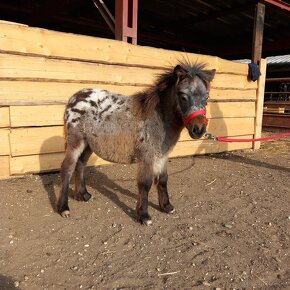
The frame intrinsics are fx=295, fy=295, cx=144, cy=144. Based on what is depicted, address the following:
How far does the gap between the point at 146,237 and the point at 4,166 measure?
2.75 meters

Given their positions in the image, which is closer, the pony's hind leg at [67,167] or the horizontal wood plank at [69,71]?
the pony's hind leg at [67,167]

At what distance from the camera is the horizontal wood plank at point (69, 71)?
14.7 feet

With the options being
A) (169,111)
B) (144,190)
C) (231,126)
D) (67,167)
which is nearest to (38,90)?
(67,167)

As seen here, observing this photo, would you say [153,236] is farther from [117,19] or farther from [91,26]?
[91,26]

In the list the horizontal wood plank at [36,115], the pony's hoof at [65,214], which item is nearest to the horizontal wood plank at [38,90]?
the horizontal wood plank at [36,115]

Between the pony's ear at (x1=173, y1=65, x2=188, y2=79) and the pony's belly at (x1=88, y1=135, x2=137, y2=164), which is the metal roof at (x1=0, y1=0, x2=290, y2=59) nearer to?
the pony's belly at (x1=88, y1=135, x2=137, y2=164)

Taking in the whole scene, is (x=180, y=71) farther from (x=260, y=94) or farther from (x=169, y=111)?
(x=260, y=94)

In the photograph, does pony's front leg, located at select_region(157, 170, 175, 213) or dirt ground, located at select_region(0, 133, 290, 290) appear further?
pony's front leg, located at select_region(157, 170, 175, 213)

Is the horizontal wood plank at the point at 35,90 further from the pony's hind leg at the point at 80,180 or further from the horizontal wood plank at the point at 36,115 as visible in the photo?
the pony's hind leg at the point at 80,180

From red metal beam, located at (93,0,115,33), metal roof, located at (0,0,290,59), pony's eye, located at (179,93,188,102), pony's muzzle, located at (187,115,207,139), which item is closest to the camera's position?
pony's muzzle, located at (187,115,207,139)

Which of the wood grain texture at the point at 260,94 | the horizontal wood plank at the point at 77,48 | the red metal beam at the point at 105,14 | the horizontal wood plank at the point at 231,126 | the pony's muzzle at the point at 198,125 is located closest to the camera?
the pony's muzzle at the point at 198,125

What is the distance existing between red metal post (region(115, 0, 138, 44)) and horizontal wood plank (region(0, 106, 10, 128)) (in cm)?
255

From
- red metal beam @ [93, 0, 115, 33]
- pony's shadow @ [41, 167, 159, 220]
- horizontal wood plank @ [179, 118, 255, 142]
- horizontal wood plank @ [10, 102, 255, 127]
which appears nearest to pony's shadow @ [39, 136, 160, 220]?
pony's shadow @ [41, 167, 159, 220]

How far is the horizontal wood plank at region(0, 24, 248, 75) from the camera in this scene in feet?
14.5
